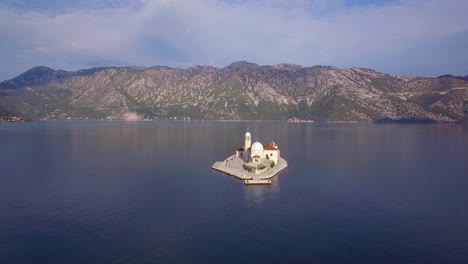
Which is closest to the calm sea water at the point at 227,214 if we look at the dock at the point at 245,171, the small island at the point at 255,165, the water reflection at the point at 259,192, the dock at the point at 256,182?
the water reflection at the point at 259,192

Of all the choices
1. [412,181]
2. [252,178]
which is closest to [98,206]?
[252,178]

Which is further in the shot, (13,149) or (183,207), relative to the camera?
(13,149)

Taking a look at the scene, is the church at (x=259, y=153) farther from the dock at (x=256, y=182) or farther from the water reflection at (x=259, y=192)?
the water reflection at (x=259, y=192)

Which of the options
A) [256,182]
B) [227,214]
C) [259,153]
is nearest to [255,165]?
[259,153]

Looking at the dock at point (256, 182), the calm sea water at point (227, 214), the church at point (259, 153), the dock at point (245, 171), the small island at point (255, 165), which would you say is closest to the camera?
the calm sea water at point (227, 214)

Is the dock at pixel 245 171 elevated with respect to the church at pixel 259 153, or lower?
lower

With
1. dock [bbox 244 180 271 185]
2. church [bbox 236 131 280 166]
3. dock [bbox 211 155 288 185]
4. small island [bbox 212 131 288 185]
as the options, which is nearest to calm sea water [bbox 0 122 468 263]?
dock [bbox 244 180 271 185]

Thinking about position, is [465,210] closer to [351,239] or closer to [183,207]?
[351,239]

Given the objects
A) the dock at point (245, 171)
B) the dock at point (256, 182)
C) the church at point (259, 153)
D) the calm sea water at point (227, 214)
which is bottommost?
the calm sea water at point (227, 214)
